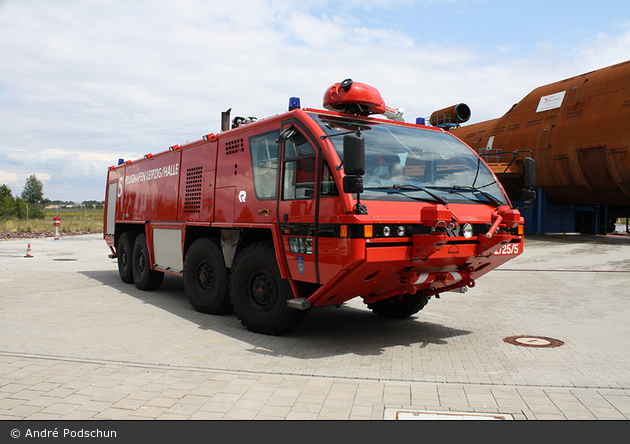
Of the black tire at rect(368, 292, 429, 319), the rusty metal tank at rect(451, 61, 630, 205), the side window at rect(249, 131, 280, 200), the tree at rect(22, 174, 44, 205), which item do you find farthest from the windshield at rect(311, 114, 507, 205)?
the tree at rect(22, 174, 44, 205)

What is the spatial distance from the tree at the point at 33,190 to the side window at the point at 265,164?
9893 cm

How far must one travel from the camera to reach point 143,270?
34.9ft

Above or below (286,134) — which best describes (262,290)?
below

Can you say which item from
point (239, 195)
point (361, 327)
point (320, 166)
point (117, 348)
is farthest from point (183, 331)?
point (320, 166)

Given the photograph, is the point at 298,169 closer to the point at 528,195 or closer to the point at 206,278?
the point at 206,278

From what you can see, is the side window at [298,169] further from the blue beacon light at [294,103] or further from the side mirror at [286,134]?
the blue beacon light at [294,103]

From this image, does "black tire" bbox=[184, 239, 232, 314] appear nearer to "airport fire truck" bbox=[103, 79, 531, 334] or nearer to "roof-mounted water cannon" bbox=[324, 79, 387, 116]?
"airport fire truck" bbox=[103, 79, 531, 334]

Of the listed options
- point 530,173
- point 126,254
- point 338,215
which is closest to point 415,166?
point 338,215

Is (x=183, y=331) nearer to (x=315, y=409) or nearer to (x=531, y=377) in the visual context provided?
(x=315, y=409)

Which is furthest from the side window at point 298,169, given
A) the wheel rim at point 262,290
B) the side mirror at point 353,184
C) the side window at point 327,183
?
the wheel rim at point 262,290

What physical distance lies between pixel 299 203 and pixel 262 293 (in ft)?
4.59

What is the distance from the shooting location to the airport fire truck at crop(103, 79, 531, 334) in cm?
532

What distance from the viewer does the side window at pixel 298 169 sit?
5805 mm

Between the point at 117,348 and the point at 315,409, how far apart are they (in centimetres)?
301
